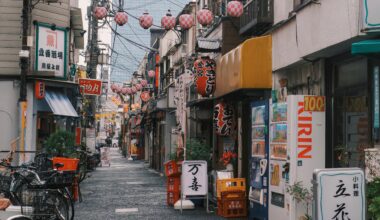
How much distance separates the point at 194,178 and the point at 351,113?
5928mm

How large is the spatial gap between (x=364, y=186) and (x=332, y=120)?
174 inches

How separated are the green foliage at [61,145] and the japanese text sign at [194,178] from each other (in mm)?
4888

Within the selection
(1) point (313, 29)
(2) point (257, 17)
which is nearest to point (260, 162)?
(1) point (313, 29)

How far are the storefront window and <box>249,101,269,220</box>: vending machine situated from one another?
1.56 metres

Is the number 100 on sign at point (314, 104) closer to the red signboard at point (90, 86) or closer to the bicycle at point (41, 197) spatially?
the bicycle at point (41, 197)

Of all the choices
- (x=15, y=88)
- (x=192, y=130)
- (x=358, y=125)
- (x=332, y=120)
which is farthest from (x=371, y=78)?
(x=192, y=130)

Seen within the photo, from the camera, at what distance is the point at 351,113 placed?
11.1 meters

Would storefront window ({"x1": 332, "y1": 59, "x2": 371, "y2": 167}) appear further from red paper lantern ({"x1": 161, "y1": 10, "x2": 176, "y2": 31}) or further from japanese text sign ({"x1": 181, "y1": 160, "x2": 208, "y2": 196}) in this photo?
red paper lantern ({"x1": 161, "y1": 10, "x2": 176, "y2": 31})

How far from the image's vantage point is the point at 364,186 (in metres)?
7.70

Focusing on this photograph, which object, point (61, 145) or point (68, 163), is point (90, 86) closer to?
point (61, 145)

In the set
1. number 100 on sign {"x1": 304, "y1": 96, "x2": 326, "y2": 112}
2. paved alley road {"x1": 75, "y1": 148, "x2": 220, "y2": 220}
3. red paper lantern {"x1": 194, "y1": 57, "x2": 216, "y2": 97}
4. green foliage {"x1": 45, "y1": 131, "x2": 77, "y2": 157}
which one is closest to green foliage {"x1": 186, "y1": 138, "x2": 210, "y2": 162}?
paved alley road {"x1": 75, "y1": 148, "x2": 220, "y2": 220}

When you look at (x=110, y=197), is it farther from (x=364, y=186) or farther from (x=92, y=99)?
(x=92, y=99)

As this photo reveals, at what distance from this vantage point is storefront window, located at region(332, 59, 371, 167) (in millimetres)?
10328

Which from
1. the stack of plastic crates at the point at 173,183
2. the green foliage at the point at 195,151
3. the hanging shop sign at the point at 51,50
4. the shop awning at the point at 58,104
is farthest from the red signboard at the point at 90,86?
the stack of plastic crates at the point at 173,183
